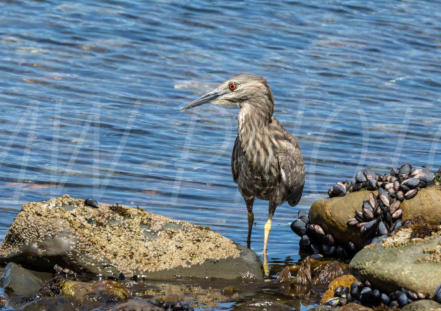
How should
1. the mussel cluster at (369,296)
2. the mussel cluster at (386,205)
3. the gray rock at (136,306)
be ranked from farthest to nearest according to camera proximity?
the mussel cluster at (386,205)
the mussel cluster at (369,296)
the gray rock at (136,306)

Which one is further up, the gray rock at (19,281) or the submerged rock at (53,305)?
the submerged rock at (53,305)

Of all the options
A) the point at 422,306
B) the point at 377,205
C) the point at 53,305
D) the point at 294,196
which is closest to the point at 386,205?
the point at 377,205

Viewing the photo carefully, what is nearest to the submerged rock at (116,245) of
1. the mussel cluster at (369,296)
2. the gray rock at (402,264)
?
the mussel cluster at (369,296)

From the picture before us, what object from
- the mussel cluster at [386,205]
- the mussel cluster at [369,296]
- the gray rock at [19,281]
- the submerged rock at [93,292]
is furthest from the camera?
the mussel cluster at [386,205]

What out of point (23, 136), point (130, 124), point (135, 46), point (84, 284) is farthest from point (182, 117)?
point (84, 284)

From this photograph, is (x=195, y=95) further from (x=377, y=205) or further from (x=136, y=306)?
(x=136, y=306)

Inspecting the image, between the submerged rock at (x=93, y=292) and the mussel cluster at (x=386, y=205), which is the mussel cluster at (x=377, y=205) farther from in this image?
the submerged rock at (x=93, y=292)

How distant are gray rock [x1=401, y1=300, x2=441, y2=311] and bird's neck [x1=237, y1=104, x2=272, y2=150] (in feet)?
8.62

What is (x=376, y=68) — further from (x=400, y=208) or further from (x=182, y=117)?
(x=400, y=208)

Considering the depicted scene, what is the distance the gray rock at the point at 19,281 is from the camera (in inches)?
237

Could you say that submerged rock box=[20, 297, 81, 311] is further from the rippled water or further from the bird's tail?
the bird's tail

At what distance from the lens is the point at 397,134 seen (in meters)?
12.2

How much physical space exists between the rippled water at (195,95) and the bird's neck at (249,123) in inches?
46.4

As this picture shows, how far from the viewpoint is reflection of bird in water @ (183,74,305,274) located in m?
7.72
